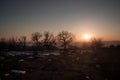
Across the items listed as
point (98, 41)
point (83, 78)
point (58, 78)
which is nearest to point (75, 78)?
point (83, 78)

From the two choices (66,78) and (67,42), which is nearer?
(66,78)

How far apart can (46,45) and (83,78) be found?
191 ft

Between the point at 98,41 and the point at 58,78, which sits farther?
the point at 98,41

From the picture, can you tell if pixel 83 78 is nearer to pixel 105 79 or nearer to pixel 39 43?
pixel 105 79

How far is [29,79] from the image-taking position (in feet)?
47.2

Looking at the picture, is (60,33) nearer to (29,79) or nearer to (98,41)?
(98,41)

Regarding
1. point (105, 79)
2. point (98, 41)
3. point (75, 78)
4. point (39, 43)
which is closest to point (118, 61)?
point (105, 79)

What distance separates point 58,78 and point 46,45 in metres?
57.5

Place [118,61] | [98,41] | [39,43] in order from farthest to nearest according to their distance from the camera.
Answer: [39,43] < [98,41] < [118,61]

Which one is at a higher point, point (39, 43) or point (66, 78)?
point (39, 43)

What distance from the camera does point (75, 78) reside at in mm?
14719

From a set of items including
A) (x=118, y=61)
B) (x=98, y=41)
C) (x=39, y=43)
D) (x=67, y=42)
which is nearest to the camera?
(x=118, y=61)

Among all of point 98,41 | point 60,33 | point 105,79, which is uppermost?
point 60,33

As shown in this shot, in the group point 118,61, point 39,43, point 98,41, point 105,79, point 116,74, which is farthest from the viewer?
point 39,43
